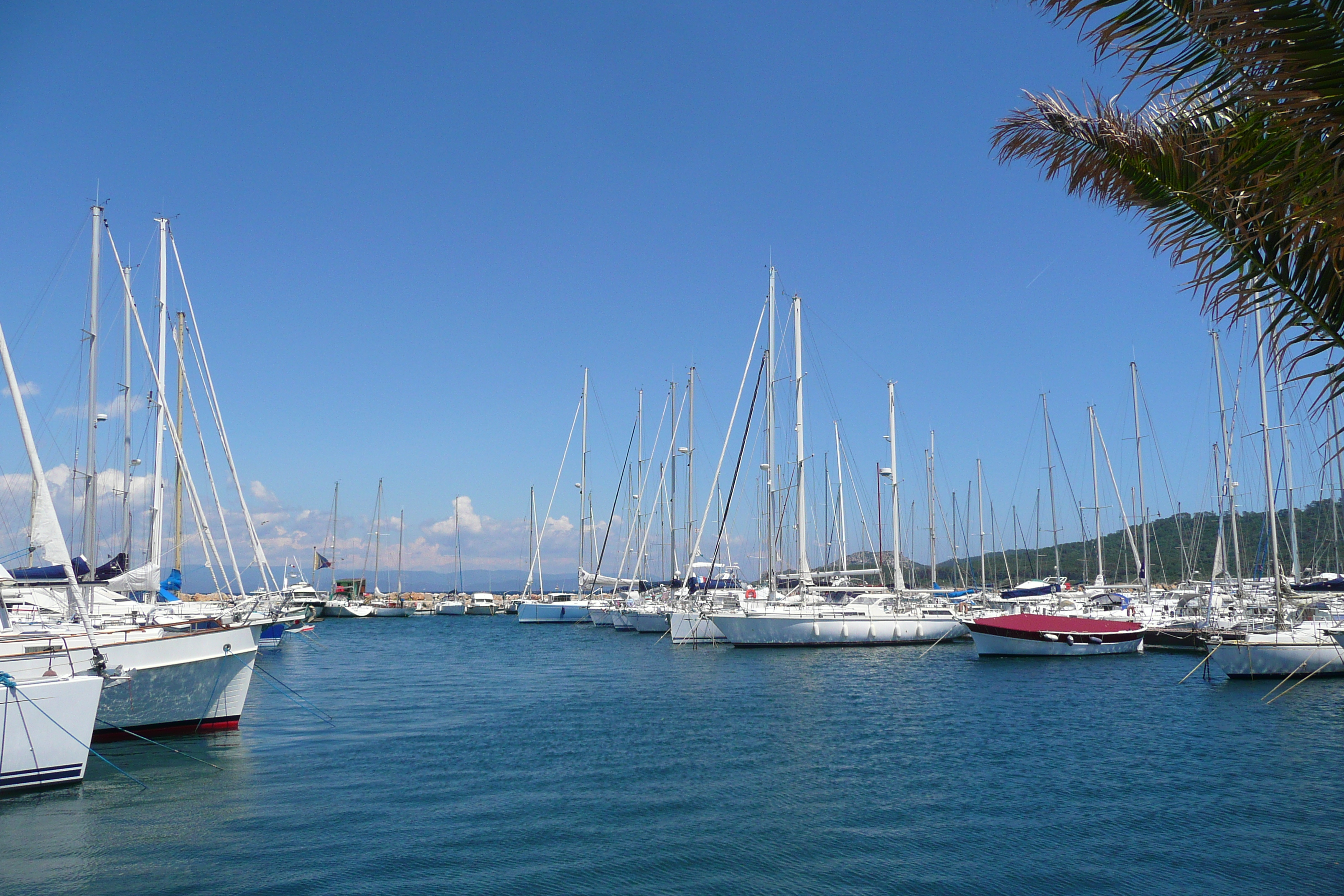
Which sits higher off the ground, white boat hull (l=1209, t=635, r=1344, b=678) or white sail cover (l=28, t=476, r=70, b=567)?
white sail cover (l=28, t=476, r=70, b=567)

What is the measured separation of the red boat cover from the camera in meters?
41.3

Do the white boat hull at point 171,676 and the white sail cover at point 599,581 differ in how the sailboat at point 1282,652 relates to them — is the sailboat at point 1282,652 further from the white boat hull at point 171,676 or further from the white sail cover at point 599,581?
the white sail cover at point 599,581

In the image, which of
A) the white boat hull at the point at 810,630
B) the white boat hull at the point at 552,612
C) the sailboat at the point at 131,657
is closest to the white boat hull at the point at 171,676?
the sailboat at the point at 131,657

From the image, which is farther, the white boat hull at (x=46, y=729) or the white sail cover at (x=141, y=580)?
the white sail cover at (x=141, y=580)

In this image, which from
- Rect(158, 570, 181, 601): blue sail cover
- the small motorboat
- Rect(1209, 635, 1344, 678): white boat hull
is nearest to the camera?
Rect(1209, 635, 1344, 678): white boat hull

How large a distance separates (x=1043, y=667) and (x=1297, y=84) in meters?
36.0

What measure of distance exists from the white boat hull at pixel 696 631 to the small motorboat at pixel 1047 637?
45.4ft

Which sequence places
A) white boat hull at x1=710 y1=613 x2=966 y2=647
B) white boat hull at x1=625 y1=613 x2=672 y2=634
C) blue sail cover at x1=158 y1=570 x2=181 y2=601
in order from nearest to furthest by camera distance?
blue sail cover at x1=158 y1=570 x2=181 y2=601 → white boat hull at x1=710 y1=613 x2=966 y2=647 → white boat hull at x1=625 y1=613 x2=672 y2=634

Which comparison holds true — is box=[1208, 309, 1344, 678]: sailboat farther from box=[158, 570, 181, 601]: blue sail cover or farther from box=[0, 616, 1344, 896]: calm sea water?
box=[158, 570, 181, 601]: blue sail cover

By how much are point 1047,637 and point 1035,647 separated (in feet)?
2.41

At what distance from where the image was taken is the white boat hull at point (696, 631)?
49438 millimetres

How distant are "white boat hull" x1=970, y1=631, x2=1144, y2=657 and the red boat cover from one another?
44cm

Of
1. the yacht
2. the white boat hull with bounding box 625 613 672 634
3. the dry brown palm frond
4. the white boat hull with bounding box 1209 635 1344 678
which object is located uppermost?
the dry brown palm frond

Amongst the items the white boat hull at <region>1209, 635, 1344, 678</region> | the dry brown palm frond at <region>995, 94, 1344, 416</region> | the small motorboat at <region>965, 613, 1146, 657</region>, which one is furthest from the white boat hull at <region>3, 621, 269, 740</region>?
the small motorboat at <region>965, 613, 1146, 657</region>
